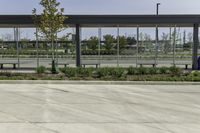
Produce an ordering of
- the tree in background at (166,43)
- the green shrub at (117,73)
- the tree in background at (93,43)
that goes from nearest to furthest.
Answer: the green shrub at (117,73), the tree in background at (166,43), the tree in background at (93,43)

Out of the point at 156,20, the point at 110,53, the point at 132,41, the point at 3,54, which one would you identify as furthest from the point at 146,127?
the point at 3,54

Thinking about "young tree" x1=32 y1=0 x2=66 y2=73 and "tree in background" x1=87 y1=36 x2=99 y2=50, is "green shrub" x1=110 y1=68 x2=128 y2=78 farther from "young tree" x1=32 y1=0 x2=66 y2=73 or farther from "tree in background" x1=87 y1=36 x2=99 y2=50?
"tree in background" x1=87 y1=36 x2=99 y2=50

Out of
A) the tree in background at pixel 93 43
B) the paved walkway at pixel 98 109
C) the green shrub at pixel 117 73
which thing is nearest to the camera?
the paved walkway at pixel 98 109

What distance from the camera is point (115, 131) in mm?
6219

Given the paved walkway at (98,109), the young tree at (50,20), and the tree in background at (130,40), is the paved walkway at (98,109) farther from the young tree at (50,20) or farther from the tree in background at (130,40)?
the tree in background at (130,40)

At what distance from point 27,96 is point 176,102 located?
217 inches

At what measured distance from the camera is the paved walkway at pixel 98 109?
653 cm

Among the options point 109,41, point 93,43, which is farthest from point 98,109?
point 93,43

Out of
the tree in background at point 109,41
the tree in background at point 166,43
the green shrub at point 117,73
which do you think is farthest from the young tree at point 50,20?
the tree in background at point 166,43

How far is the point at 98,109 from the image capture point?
840cm

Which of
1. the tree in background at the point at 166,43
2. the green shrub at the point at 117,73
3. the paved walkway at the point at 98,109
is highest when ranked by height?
the tree in background at the point at 166,43

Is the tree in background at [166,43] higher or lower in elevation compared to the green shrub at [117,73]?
higher

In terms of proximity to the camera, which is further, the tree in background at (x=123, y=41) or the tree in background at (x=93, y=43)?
the tree in background at (x=93, y=43)

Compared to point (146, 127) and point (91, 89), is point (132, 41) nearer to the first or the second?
point (91, 89)
